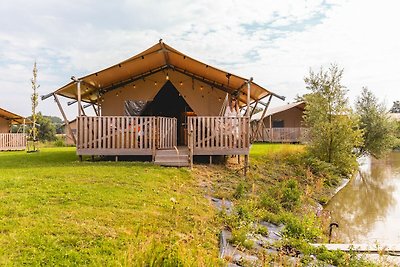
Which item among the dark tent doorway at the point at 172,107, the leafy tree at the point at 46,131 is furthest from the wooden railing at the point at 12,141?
the leafy tree at the point at 46,131

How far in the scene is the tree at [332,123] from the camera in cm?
1634

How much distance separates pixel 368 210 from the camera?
35.9 ft

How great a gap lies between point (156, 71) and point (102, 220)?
10.4 meters

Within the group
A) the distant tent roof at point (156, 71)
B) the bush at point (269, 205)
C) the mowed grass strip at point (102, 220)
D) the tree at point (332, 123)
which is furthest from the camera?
the tree at point (332, 123)

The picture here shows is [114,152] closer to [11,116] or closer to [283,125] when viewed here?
[11,116]

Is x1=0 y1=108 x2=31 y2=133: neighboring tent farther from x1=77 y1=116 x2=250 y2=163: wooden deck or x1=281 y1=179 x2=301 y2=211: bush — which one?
x1=281 y1=179 x2=301 y2=211: bush

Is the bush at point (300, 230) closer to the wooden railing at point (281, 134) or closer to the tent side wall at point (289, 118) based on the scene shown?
the wooden railing at point (281, 134)

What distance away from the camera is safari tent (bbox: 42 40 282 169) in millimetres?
11477

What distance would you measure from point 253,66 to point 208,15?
862 cm

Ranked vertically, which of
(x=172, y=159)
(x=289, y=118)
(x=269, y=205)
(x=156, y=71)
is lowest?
(x=269, y=205)

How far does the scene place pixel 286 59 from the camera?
799 inches

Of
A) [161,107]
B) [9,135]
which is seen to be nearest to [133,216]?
[161,107]

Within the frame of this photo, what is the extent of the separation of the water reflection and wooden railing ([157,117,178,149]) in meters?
5.81

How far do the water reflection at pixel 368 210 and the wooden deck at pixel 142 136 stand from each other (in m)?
3.64
